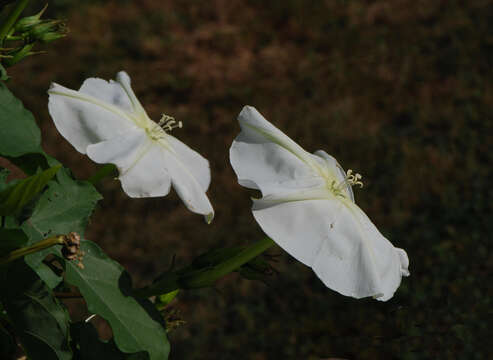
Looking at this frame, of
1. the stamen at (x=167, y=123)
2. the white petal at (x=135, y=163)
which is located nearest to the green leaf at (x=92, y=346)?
the white petal at (x=135, y=163)

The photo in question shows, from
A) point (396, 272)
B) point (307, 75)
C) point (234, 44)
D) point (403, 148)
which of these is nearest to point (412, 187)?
point (403, 148)

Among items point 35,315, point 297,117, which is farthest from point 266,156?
point 297,117

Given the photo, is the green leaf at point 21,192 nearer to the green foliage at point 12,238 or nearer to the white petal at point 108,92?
the green foliage at point 12,238

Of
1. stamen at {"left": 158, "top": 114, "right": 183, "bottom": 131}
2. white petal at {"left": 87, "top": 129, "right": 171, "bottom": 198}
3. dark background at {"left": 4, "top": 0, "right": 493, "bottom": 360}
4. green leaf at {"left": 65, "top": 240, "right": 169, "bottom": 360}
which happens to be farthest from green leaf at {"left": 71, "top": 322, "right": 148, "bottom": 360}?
dark background at {"left": 4, "top": 0, "right": 493, "bottom": 360}

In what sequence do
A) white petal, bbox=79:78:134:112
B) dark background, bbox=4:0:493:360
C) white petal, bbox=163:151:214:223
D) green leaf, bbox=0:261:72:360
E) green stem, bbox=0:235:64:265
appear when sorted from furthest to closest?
dark background, bbox=4:0:493:360, white petal, bbox=79:78:134:112, white petal, bbox=163:151:214:223, green leaf, bbox=0:261:72:360, green stem, bbox=0:235:64:265

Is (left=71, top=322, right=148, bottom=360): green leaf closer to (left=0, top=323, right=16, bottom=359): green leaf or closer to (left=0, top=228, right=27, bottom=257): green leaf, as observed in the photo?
(left=0, top=323, right=16, bottom=359): green leaf

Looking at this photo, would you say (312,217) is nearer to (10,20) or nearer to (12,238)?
(12,238)
